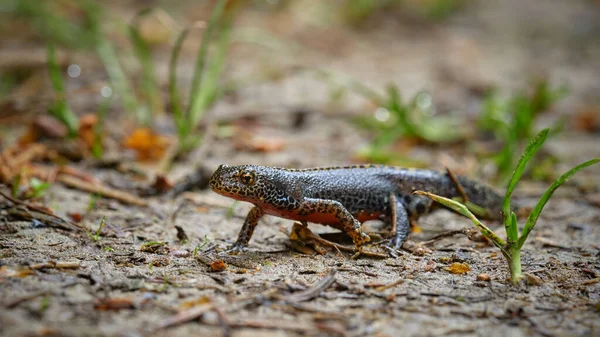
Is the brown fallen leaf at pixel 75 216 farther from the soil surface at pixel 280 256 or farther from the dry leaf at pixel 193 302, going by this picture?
the dry leaf at pixel 193 302

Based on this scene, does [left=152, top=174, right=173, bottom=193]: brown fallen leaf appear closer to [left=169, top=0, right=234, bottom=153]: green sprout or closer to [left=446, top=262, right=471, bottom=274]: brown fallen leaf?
[left=169, top=0, right=234, bottom=153]: green sprout

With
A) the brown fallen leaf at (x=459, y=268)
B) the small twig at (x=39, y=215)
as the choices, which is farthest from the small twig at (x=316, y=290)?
the small twig at (x=39, y=215)

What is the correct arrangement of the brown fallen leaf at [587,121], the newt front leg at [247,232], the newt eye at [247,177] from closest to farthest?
the newt eye at [247,177], the newt front leg at [247,232], the brown fallen leaf at [587,121]

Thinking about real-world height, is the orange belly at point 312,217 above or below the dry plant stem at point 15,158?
above

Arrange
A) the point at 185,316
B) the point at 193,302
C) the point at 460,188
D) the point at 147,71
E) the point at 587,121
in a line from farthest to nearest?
the point at 587,121 < the point at 147,71 < the point at 460,188 < the point at 193,302 < the point at 185,316

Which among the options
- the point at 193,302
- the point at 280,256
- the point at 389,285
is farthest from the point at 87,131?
the point at 389,285

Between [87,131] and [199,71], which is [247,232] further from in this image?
[87,131]

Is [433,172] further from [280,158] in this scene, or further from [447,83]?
[447,83]

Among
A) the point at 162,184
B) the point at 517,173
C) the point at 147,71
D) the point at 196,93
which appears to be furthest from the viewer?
the point at 147,71
